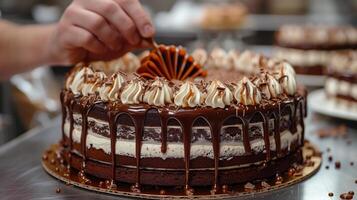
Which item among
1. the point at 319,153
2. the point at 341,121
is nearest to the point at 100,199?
the point at 319,153

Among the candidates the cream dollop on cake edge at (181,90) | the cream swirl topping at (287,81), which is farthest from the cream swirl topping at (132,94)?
the cream swirl topping at (287,81)

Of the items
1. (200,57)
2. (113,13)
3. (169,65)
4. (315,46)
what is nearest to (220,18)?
(315,46)

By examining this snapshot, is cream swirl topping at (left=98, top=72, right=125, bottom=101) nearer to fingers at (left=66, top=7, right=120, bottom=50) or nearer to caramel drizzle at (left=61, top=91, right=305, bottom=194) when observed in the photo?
caramel drizzle at (left=61, top=91, right=305, bottom=194)

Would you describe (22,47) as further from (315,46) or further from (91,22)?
(315,46)

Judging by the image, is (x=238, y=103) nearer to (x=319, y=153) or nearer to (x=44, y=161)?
(x=319, y=153)

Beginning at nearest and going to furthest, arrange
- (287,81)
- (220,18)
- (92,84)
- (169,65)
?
(92,84), (287,81), (169,65), (220,18)
